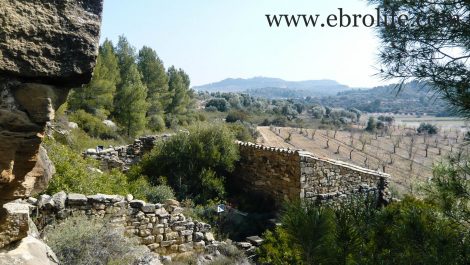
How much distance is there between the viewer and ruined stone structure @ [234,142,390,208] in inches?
457

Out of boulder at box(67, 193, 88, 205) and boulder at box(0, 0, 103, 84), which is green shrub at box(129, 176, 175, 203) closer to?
boulder at box(67, 193, 88, 205)

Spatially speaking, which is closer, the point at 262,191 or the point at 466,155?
the point at 466,155

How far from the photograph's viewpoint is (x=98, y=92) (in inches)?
878

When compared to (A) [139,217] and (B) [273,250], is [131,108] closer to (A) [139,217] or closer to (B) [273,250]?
(A) [139,217]

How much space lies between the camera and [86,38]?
82.0 inches

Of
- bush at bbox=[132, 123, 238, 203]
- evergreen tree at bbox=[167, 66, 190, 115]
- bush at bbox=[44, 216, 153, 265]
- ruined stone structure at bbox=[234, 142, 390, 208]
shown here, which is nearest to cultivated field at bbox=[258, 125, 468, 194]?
evergreen tree at bbox=[167, 66, 190, 115]

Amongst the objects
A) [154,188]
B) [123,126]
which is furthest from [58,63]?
[123,126]

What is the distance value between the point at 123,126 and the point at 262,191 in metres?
14.0

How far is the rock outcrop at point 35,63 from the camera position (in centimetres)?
192

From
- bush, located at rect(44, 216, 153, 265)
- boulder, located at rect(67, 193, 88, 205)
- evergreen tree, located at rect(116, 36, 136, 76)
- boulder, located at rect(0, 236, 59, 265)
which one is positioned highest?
evergreen tree, located at rect(116, 36, 136, 76)

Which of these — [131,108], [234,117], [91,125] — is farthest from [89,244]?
[234,117]

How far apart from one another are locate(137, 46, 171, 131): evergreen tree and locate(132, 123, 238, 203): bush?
16.3 m

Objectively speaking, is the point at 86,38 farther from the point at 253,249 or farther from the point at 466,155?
the point at 253,249

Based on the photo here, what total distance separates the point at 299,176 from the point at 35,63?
10.0m
